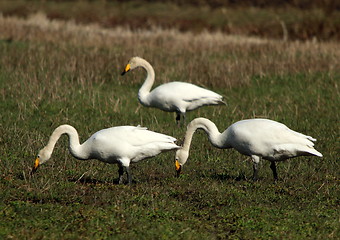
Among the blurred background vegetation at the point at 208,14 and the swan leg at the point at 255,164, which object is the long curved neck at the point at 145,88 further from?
the blurred background vegetation at the point at 208,14

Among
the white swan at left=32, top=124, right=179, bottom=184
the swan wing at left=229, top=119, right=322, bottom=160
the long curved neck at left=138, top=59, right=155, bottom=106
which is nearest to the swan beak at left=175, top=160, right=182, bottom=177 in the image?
the white swan at left=32, top=124, right=179, bottom=184

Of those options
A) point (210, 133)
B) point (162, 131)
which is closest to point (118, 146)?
point (210, 133)

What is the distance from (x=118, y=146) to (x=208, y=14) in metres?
31.0

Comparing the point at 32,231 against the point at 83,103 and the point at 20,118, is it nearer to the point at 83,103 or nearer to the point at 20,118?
the point at 20,118

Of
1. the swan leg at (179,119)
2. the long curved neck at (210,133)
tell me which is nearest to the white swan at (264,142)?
the long curved neck at (210,133)

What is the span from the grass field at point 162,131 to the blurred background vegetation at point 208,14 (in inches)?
359

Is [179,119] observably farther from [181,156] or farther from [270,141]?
[270,141]

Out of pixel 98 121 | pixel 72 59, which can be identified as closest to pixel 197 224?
pixel 98 121

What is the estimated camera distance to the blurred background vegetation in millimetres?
34156

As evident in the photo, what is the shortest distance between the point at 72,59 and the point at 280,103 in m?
6.47

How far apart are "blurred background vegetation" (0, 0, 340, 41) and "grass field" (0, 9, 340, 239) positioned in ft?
29.9

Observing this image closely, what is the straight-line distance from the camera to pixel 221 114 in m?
15.3

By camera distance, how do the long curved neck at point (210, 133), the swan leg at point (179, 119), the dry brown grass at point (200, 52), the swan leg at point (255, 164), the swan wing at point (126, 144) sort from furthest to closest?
the dry brown grass at point (200, 52), the swan leg at point (179, 119), the long curved neck at point (210, 133), the swan leg at point (255, 164), the swan wing at point (126, 144)

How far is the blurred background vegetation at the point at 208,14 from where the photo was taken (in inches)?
1345
